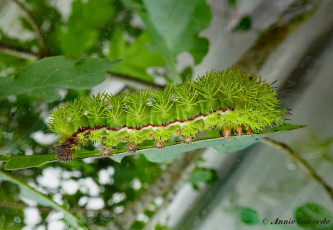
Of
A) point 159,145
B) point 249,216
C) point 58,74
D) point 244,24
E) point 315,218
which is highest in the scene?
point 244,24

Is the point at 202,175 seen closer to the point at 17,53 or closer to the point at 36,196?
the point at 36,196

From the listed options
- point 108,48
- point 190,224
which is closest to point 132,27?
point 108,48

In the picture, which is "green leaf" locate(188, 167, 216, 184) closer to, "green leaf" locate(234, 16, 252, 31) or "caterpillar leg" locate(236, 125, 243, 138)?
"caterpillar leg" locate(236, 125, 243, 138)

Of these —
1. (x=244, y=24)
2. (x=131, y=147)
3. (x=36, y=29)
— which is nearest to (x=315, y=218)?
(x=131, y=147)

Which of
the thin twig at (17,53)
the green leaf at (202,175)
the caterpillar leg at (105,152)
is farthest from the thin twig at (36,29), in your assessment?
the green leaf at (202,175)

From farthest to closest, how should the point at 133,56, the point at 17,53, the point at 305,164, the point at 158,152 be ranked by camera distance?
the point at 133,56
the point at 305,164
the point at 17,53
the point at 158,152

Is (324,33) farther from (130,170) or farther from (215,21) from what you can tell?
(130,170)

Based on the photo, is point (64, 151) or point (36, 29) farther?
point (36, 29)
